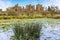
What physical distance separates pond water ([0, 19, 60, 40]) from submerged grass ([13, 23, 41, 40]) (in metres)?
0.18

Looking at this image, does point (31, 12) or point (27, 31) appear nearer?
point (27, 31)

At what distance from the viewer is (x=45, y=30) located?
12.2 feet

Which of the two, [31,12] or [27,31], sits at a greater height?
[31,12]

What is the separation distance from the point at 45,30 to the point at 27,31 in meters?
0.42

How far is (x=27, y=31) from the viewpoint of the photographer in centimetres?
348

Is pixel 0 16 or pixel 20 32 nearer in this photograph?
pixel 20 32

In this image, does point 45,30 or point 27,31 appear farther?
point 45,30

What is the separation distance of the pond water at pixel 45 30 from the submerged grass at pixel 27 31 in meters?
0.18

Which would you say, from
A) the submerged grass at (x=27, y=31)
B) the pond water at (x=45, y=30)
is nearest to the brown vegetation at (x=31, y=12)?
the pond water at (x=45, y=30)

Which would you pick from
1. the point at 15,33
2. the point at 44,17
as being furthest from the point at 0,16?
the point at 44,17

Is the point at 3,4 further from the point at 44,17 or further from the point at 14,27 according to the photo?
the point at 44,17

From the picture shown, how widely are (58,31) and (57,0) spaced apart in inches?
24.0

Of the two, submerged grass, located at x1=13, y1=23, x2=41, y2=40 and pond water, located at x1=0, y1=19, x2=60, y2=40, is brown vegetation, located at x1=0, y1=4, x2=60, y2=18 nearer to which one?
pond water, located at x1=0, y1=19, x2=60, y2=40

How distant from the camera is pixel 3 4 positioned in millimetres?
3754
